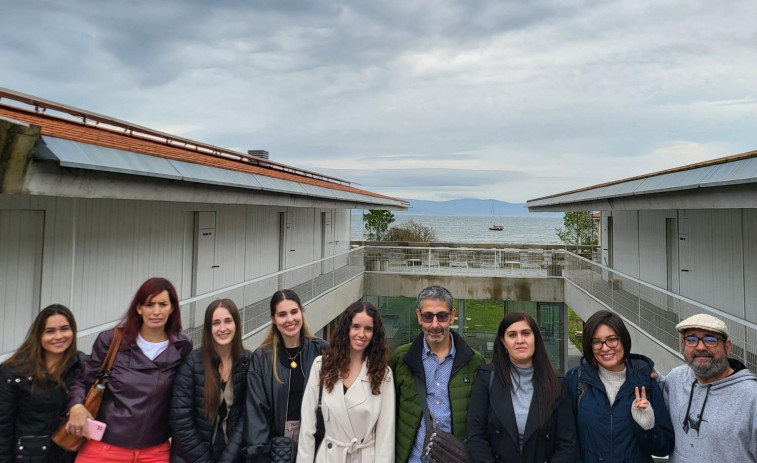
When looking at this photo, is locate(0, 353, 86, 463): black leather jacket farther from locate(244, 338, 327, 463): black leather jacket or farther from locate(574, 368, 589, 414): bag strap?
locate(574, 368, 589, 414): bag strap

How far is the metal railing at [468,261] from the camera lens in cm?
1756

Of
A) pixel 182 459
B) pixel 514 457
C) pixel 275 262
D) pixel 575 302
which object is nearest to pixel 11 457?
pixel 182 459

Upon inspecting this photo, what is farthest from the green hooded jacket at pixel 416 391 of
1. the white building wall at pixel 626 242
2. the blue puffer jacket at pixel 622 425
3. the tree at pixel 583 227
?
the tree at pixel 583 227

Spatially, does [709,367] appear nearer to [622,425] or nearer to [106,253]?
[622,425]

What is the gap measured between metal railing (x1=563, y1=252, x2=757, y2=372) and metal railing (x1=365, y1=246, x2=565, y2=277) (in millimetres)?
3113

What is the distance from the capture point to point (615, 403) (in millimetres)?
2707

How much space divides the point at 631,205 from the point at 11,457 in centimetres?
1057

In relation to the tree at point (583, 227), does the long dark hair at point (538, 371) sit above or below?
below

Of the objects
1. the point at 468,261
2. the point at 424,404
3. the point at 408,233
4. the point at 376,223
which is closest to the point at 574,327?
the point at 408,233

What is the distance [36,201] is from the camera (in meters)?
5.59

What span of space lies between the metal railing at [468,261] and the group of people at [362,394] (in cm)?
1466

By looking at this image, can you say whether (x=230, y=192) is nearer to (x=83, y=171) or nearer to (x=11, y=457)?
(x=83, y=171)

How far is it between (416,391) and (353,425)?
0.50m

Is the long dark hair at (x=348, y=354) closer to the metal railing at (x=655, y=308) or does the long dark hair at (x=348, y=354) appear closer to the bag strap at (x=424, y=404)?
the bag strap at (x=424, y=404)
